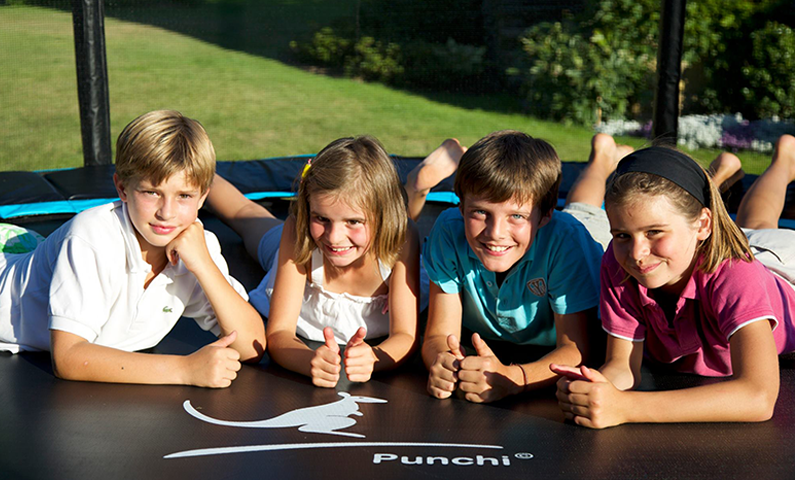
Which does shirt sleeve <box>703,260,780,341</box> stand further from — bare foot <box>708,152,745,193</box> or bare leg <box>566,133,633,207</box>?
bare foot <box>708,152,745,193</box>

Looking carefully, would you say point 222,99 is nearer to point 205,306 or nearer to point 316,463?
point 205,306

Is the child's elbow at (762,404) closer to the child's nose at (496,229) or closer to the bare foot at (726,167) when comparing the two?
the child's nose at (496,229)

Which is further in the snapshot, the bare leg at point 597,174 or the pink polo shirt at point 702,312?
the bare leg at point 597,174

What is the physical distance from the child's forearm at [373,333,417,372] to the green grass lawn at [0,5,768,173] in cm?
285

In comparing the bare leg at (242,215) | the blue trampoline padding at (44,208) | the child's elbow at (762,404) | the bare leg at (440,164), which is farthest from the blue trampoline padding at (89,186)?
the child's elbow at (762,404)

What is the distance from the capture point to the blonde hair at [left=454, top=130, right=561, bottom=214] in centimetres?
161

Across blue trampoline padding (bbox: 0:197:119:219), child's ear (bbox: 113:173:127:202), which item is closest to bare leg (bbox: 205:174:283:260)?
blue trampoline padding (bbox: 0:197:119:219)

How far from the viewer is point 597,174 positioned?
272 cm

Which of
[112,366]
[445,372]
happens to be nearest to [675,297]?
[445,372]

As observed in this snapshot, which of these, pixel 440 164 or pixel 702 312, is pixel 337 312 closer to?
pixel 440 164

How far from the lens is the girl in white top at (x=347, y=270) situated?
5.60 feet

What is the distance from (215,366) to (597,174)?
1.62 m

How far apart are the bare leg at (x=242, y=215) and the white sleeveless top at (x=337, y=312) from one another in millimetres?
620

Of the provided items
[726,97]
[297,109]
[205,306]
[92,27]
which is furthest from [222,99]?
[205,306]
